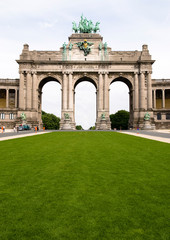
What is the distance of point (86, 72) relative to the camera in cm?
5912

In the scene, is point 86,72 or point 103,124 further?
point 86,72

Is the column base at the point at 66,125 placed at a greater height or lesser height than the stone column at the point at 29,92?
lesser

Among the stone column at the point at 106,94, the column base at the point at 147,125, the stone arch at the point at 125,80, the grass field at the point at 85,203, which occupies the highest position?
the stone arch at the point at 125,80

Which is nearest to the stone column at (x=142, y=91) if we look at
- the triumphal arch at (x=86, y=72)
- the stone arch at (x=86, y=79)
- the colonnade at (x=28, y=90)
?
the triumphal arch at (x=86, y=72)

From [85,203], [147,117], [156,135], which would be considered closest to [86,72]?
[147,117]

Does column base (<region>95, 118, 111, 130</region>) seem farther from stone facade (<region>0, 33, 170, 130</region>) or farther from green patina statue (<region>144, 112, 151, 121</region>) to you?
green patina statue (<region>144, 112, 151, 121</region>)

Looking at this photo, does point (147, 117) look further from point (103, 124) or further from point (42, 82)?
point (42, 82)

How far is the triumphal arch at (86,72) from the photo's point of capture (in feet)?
191

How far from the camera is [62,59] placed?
59281 millimetres

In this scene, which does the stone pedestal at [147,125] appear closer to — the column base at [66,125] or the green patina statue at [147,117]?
the green patina statue at [147,117]

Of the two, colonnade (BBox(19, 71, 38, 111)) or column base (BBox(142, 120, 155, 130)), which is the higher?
colonnade (BBox(19, 71, 38, 111))

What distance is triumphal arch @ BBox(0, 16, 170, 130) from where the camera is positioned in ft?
191

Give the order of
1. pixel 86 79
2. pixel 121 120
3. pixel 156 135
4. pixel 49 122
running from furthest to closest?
pixel 49 122
pixel 121 120
pixel 86 79
pixel 156 135

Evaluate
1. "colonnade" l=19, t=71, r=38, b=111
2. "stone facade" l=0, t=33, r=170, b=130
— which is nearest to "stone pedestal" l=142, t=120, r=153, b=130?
"stone facade" l=0, t=33, r=170, b=130
